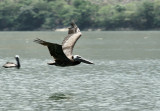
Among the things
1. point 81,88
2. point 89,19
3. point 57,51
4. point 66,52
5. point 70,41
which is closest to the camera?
point 57,51

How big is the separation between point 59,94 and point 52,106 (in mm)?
3863

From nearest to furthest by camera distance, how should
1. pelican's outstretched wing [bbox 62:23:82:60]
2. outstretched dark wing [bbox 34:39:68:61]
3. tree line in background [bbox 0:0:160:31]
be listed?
outstretched dark wing [bbox 34:39:68:61] < pelican's outstretched wing [bbox 62:23:82:60] < tree line in background [bbox 0:0:160:31]

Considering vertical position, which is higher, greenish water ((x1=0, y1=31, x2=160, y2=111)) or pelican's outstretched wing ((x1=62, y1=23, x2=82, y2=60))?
pelican's outstretched wing ((x1=62, y1=23, x2=82, y2=60))

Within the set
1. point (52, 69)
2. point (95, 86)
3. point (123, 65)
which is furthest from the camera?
point (123, 65)

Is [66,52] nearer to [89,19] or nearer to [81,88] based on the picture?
[81,88]

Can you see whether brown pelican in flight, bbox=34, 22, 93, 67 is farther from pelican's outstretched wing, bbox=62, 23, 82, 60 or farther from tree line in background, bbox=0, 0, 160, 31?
tree line in background, bbox=0, 0, 160, 31

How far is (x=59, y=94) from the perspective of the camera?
34.3 m

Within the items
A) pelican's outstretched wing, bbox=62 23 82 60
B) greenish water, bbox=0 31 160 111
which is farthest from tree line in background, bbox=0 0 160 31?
pelican's outstretched wing, bbox=62 23 82 60

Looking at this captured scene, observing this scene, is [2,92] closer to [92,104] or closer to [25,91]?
[25,91]

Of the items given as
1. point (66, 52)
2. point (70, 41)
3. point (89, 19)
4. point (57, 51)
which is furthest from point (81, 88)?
point (89, 19)

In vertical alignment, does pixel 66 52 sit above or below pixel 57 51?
below

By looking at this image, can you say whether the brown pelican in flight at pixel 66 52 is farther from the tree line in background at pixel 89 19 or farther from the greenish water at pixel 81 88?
the tree line in background at pixel 89 19

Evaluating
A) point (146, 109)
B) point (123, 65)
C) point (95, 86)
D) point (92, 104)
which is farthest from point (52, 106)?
point (123, 65)

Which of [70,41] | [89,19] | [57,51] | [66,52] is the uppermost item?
[70,41]
